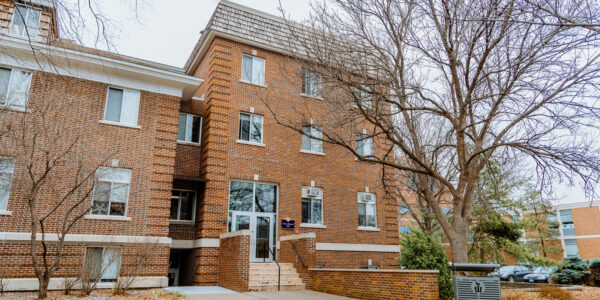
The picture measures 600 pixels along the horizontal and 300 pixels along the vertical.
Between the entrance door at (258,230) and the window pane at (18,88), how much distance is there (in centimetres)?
855

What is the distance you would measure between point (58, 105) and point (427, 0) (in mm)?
13122

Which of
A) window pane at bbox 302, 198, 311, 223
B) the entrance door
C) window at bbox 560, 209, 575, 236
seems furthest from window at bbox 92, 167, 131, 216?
window at bbox 560, 209, 575, 236

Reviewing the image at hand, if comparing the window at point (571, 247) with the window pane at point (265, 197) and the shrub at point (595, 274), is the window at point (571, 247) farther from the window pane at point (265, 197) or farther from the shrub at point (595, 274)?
the window pane at point (265, 197)

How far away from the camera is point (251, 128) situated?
1725 cm

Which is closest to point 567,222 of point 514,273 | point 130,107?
point 514,273

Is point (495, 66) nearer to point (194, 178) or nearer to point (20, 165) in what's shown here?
point (194, 178)

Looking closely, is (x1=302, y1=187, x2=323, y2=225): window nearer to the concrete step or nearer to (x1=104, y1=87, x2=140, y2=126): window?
the concrete step

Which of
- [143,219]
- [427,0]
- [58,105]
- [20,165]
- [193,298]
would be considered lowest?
[193,298]

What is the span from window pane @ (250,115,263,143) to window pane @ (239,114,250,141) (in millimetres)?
188

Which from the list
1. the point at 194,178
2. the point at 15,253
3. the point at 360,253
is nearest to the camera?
the point at 15,253

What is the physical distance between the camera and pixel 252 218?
635 inches

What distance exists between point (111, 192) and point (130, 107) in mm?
3329

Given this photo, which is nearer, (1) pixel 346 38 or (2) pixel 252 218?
(1) pixel 346 38

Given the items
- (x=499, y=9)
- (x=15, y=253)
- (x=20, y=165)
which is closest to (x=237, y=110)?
(x=20, y=165)
